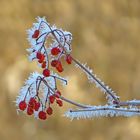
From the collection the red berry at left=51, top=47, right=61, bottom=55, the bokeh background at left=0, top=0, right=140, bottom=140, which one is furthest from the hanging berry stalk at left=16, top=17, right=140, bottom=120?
the bokeh background at left=0, top=0, right=140, bottom=140

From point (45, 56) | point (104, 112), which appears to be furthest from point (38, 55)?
point (104, 112)

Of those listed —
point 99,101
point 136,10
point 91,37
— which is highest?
point 136,10

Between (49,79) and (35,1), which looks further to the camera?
(35,1)

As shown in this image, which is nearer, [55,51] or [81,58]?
[55,51]

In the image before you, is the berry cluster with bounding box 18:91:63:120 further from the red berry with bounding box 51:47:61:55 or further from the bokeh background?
the bokeh background

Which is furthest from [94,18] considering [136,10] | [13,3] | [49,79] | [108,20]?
[49,79]

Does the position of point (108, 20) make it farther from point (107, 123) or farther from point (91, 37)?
point (107, 123)

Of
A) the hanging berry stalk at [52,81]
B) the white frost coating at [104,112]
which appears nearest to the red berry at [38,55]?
the hanging berry stalk at [52,81]

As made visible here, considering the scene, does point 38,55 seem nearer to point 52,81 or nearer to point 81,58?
point 52,81
